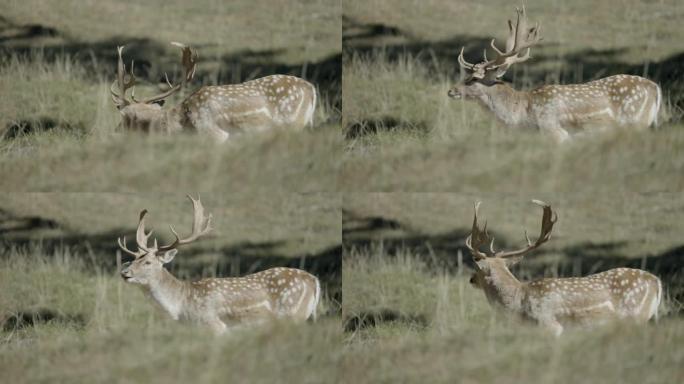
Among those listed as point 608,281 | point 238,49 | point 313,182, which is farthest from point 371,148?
point 608,281

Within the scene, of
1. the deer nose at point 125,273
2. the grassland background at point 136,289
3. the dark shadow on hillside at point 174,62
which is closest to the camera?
the deer nose at point 125,273

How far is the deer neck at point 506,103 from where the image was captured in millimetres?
7602

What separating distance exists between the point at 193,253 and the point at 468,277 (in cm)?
140

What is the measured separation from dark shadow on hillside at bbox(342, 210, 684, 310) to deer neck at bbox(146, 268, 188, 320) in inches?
34.0

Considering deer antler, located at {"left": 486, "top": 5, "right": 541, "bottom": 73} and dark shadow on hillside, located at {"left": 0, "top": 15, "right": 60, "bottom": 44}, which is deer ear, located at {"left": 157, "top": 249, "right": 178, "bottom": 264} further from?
deer antler, located at {"left": 486, "top": 5, "right": 541, "bottom": 73}

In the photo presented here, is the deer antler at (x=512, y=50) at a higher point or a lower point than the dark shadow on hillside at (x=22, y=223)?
higher

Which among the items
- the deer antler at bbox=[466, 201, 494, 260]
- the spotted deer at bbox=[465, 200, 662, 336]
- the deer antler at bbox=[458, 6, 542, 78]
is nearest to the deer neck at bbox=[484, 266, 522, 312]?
the spotted deer at bbox=[465, 200, 662, 336]

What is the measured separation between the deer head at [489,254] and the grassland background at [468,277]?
49 millimetres

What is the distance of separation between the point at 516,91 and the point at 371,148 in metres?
0.79

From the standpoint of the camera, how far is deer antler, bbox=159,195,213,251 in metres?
7.57

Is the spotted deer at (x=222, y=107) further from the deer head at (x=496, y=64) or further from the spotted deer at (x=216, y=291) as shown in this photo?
the deer head at (x=496, y=64)

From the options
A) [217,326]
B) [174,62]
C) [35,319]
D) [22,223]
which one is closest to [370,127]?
[174,62]

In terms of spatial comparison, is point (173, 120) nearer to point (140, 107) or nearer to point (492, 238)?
point (140, 107)

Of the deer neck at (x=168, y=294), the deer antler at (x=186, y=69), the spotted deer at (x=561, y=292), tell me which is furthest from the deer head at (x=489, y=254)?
the deer antler at (x=186, y=69)
